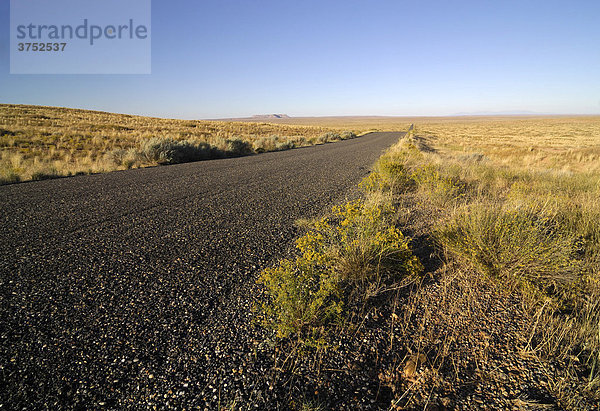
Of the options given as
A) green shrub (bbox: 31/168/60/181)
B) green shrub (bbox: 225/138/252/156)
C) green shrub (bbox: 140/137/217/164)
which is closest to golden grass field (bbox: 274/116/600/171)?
green shrub (bbox: 225/138/252/156)

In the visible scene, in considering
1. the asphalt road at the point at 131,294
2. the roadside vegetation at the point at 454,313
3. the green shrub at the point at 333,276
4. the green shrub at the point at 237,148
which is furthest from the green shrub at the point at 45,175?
the roadside vegetation at the point at 454,313

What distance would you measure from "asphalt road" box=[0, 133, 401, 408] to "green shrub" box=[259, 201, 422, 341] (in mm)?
383

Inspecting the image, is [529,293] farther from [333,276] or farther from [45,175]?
[45,175]

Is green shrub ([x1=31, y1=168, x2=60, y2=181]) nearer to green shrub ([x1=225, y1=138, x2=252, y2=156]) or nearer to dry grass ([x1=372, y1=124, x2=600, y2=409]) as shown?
green shrub ([x1=225, y1=138, x2=252, y2=156])

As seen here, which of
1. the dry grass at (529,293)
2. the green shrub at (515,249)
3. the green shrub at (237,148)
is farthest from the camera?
the green shrub at (237,148)

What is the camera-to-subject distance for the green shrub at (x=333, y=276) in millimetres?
2418

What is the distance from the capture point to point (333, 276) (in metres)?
2.91

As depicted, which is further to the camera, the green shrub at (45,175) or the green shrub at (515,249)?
the green shrub at (45,175)

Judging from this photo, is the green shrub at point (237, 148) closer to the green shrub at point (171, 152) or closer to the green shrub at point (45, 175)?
the green shrub at point (171, 152)

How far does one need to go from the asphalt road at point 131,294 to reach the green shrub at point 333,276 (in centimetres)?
38

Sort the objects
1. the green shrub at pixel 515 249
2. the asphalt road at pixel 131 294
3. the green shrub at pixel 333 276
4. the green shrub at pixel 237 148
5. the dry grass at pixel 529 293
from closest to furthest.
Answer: the asphalt road at pixel 131 294 → the dry grass at pixel 529 293 → the green shrub at pixel 333 276 → the green shrub at pixel 515 249 → the green shrub at pixel 237 148

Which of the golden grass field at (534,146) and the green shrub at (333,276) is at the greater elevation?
the golden grass field at (534,146)

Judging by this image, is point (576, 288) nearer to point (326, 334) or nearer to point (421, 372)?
point (421, 372)

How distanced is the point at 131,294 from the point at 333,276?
2139 millimetres
